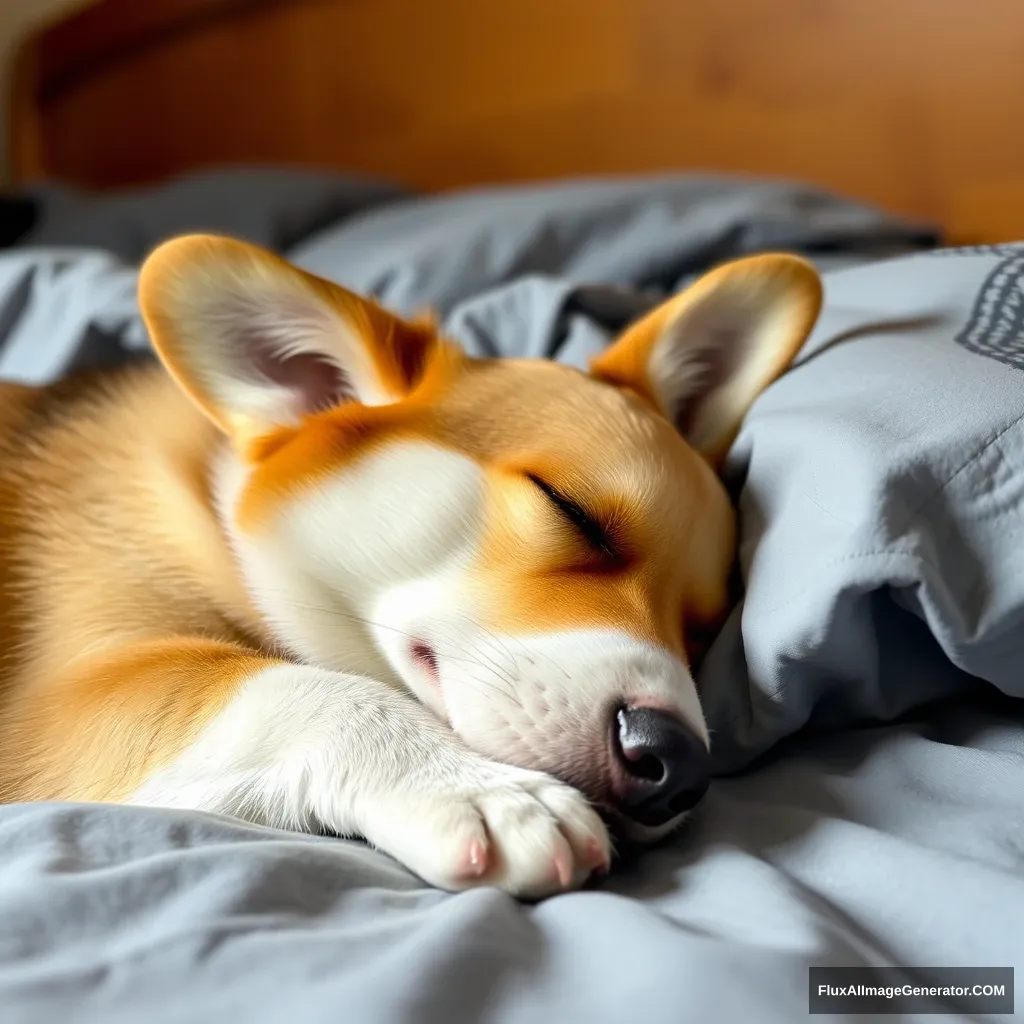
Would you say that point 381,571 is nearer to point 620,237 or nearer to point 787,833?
point 787,833

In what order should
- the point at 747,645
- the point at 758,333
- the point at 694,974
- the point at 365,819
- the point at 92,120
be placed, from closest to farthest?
the point at 694,974 < the point at 365,819 < the point at 747,645 < the point at 758,333 < the point at 92,120

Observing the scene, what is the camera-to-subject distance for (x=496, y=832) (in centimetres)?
65

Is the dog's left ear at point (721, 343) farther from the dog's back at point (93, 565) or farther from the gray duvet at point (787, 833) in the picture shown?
the dog's back at point (93, 565)

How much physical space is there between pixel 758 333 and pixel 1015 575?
1.47 feet

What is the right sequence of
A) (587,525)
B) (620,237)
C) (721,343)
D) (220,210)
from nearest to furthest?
1. (587,525)
2. (721,343)
3. (620,237)
4. (220,210)

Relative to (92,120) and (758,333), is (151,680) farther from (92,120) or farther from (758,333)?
(92,120)

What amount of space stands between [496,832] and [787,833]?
0.66 ft

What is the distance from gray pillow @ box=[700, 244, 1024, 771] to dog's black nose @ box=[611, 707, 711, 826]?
4.5 inches

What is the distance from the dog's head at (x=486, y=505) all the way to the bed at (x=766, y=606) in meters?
0.07

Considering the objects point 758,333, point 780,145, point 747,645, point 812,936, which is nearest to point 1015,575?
point 747,645

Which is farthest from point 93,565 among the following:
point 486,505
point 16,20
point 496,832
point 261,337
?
point 16,20

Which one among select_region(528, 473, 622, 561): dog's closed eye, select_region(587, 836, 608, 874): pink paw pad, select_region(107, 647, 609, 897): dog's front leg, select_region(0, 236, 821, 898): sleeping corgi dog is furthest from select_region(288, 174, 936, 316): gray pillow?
select_region(587, 836, 608, 874): pink paw pad

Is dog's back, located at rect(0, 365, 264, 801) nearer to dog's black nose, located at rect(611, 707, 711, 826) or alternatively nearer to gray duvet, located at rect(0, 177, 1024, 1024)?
gray duvet, located at rect(0, 177, 1024, 1024)

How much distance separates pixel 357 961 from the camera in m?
0.52
